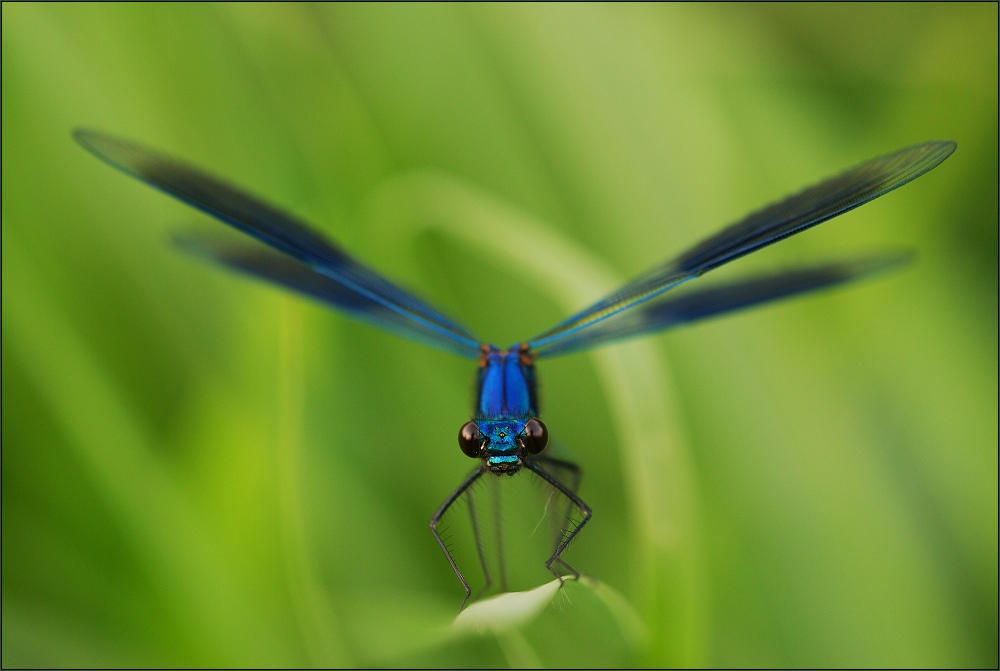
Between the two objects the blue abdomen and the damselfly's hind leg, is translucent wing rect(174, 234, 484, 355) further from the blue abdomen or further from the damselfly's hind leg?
the damselfly's hind leg

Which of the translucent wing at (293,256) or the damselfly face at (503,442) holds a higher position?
the translucent wing at (293,256)

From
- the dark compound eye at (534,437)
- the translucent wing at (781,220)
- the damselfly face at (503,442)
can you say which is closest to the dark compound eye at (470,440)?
the damselfly face at (503,442)

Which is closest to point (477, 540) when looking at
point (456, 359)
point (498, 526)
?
point (498, 526)

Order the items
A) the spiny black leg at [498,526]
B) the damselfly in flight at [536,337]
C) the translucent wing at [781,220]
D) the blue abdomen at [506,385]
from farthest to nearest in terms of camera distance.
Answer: the spiny black leg at [498,526], the blue abdomen at [506,385], the damselfly in flight at [536,337], the translucent wing at [781,220]

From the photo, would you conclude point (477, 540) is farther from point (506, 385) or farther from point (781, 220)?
point (781, 220)

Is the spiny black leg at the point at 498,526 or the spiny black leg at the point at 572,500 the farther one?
the spiny black leg at the point at 498,526

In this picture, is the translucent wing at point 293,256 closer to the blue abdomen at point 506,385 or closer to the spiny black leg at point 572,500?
the blue abdomen at point 506,385

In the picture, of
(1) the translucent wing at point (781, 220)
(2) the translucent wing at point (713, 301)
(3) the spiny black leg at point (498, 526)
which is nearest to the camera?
(1) the translucent wing at point (781, 220)

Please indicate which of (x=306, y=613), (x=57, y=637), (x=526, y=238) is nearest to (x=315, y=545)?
(x=306, y=613)
